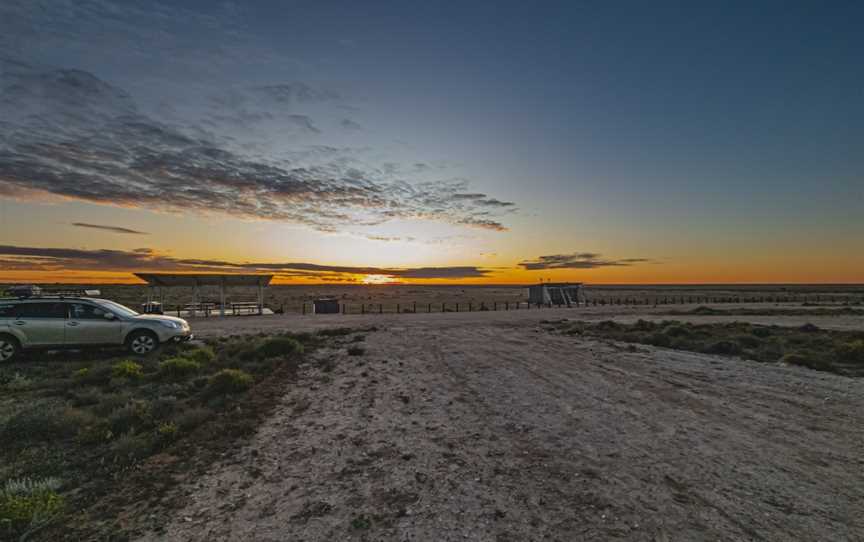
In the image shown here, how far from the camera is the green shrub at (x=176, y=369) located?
1172 cm

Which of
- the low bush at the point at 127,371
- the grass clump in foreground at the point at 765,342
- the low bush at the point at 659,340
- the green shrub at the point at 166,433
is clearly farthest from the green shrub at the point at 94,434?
the low bush at the point at 659,340

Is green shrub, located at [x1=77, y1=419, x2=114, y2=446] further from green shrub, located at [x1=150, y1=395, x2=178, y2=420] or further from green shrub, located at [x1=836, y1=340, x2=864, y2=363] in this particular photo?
green shrub, located at [x1=836, y1=340, x2=864, y2=363]

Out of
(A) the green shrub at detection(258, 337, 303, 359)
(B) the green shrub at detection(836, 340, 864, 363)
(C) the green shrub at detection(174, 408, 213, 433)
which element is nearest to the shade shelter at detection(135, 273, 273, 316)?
(A) the green shrub at detection(258, 337, 303, 359)

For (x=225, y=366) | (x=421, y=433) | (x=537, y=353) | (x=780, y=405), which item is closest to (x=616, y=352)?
(x=537, y=353)

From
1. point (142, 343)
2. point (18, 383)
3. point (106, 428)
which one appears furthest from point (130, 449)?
point (142, 343)

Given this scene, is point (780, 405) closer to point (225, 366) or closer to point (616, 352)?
point (616, 352)

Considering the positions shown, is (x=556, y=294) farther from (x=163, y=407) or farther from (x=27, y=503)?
(x=27, y=503)

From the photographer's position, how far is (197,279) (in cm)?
3145

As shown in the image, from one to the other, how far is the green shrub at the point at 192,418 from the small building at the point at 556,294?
→ 5715 centimetres

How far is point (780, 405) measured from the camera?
9.52 metres

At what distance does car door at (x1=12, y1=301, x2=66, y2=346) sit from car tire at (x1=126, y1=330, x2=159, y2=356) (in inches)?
72.7

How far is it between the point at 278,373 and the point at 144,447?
6133 mm

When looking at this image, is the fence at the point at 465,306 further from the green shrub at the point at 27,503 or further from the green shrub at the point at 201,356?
the green shrub at the point at 27,503

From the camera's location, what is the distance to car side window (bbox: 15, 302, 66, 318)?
43.8 feet
